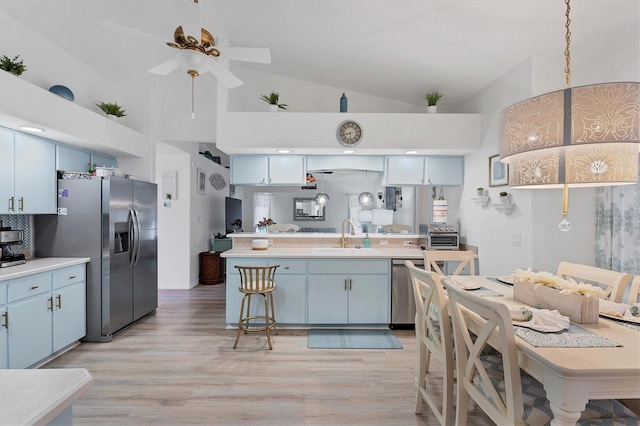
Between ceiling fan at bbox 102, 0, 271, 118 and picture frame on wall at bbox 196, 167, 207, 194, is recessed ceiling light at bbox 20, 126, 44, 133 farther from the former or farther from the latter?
picture frame on wall at bbox 196, 167, 207, 194

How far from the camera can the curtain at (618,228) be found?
2227 millimetres

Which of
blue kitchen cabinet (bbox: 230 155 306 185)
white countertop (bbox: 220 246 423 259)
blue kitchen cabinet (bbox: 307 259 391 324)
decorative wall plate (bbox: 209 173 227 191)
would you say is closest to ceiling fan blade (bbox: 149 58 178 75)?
blue kitchen cabinet (bbox: 230 155 306 185)

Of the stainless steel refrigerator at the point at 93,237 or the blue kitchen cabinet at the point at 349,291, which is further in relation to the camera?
the blue kitchen cabinet at the point at 349,291

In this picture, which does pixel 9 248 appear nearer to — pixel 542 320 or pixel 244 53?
pixel 244 53

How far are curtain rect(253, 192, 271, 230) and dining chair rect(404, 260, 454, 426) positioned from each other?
6243mm

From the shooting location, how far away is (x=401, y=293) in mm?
3512

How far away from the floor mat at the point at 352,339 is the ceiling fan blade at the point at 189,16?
285cm

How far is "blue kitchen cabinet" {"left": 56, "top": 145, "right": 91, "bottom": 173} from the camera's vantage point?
3223mm

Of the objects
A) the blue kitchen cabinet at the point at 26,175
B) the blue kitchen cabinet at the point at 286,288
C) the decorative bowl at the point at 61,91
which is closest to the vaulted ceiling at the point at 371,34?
the decorative bowl at the point at 61,91

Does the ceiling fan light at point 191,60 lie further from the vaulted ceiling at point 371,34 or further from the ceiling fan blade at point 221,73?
the vaulted ceiling at point 371,34

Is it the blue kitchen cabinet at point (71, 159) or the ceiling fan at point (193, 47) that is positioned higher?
the ceiling fan at point (193, 47)

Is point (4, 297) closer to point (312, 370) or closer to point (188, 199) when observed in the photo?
point (312, 370)

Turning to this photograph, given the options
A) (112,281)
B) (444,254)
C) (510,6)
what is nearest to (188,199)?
(112,281)

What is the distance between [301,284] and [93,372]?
6.51ft
